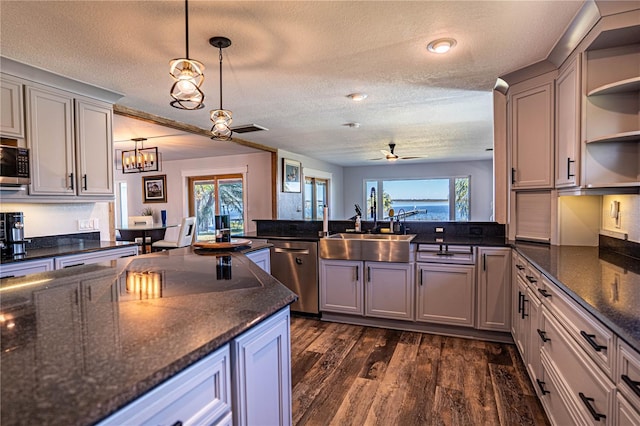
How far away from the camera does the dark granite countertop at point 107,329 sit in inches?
25.4

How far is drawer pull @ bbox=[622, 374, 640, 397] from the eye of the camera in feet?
3.23

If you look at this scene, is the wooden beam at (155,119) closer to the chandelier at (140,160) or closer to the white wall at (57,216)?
the white wall at (57,216)

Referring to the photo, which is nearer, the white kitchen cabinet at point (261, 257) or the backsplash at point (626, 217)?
the backsplash at point (626, 217)

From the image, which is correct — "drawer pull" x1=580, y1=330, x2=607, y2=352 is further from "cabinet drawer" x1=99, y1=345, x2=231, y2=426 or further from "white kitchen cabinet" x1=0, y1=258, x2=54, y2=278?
"white kitchen cabinet" x1=0, y1=258, x2=54, y2=278

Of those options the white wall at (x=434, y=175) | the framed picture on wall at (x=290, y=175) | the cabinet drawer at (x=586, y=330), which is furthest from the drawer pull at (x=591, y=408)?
the white wall at (x=434, y=175)

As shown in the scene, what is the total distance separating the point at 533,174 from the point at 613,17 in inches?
47.6

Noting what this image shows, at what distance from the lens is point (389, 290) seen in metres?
3.44

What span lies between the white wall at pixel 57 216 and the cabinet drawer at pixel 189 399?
2.95 meters

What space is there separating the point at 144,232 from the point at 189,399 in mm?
5796

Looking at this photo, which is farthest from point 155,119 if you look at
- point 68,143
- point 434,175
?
point 434,175

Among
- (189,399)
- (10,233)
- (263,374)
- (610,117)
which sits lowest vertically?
(263,374)

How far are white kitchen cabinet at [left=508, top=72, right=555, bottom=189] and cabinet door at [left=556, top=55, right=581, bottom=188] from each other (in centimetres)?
8

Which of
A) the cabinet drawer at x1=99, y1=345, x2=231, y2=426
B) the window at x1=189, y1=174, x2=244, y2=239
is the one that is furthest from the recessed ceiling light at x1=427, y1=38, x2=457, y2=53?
the window at x1=189, y1=174, x2=244, y2=239

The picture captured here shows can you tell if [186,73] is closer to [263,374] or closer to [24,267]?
[263,374]
